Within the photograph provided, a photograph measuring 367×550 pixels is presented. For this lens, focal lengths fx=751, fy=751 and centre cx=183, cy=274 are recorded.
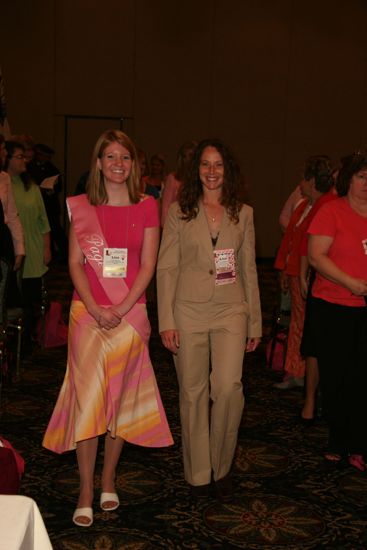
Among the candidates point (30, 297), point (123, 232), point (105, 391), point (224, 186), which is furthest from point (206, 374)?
point (30, 297)

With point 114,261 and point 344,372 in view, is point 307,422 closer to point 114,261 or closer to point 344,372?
point 344,372

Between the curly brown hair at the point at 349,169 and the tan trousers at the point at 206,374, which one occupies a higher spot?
the curly brown hair at the point at 349,169

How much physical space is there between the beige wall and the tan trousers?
8807 millimetres

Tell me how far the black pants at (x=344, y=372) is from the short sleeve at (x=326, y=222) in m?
0.38

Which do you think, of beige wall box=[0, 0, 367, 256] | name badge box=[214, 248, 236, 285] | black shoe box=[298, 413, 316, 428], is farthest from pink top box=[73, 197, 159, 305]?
beige wall box=[0, 0, 367, 256]

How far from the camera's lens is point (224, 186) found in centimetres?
347

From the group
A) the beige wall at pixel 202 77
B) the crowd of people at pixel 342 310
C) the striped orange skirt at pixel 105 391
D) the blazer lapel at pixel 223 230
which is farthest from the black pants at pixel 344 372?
the beige wall at pixel 202 77

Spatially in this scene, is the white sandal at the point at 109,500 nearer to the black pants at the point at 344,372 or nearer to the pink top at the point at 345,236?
the black pants at the point at 344,372

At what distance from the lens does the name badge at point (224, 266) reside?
11.1 feet

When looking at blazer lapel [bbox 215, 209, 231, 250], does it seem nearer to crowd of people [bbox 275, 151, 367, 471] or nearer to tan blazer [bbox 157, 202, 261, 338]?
tan blazer [bbox 157, 202, 261, 338]

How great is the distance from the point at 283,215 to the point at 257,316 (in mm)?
2936

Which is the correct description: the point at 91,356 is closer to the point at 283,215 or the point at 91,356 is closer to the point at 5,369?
the point at 5,369

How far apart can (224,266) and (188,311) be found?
26cm

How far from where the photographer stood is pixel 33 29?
11.4 m
